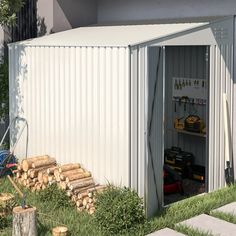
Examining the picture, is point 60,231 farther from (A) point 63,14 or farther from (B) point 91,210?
(A) point 63,14

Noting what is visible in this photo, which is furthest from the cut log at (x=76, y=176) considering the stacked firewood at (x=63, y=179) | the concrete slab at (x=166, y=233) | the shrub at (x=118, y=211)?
the concrete slab at (x=166, y=233)

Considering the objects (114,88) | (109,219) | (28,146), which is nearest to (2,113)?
(28,146)

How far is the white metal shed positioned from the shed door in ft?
0.06

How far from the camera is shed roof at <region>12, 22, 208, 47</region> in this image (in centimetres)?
938

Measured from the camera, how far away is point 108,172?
9430 mm

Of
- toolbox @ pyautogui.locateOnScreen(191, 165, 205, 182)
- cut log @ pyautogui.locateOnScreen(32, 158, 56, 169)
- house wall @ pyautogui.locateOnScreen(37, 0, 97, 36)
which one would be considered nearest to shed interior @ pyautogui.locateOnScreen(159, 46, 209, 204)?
toolbox @ pyautogui.locateOnScreen(191, 165, 205, 182)

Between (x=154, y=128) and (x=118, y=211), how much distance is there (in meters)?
1.62

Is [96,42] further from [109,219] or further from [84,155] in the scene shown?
[109,219]

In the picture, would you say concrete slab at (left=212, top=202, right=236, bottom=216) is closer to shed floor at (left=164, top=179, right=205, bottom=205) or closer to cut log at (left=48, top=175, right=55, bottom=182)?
shed floor at (left=164, top=179, right=205, bottom=205)

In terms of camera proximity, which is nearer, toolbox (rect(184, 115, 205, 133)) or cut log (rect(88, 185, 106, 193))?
cut log (rect(88, 185, 106, 193))

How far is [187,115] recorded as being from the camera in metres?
13.0

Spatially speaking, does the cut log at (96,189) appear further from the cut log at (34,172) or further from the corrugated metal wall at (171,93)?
the corrugated metal wall at (171,93)

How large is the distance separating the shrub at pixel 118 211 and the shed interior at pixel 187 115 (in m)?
3.00

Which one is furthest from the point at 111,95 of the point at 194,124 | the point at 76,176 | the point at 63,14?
the point at 63,14
